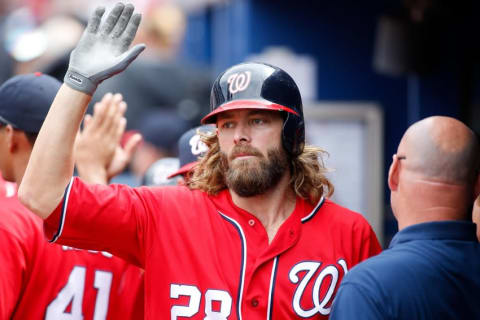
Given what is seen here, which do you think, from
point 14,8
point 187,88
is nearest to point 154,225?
point 187,88

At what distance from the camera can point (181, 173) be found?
169 inches

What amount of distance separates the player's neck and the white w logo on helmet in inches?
17.3

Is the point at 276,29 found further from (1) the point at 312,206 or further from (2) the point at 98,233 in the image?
(2) the point at 98,233

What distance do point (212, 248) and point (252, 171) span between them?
0.36 m

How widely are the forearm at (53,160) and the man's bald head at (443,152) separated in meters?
1.24

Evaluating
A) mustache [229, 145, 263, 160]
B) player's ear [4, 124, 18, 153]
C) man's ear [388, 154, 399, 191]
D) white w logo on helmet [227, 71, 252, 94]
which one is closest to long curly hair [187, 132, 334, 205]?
mustache [229, 145, 263, 160]

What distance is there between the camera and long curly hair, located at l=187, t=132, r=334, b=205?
3742mm

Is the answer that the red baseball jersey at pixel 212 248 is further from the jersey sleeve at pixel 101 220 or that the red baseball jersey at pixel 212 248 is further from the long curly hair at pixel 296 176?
the long curly hair at pixel 296 176

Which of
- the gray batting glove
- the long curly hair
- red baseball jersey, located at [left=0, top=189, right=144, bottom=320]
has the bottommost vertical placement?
red baseball jersey, located at [left=0, top=189, right=144, bottom=320]

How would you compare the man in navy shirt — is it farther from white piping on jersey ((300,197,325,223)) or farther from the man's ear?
white piping on jersey ((300,197,325,223))

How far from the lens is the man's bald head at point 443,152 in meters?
2.99

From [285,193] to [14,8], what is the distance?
26.2 ft

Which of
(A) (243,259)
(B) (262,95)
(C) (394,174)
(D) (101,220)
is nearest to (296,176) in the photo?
(B) (262,95)

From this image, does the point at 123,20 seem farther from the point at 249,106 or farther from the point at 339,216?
the point at 339,216
